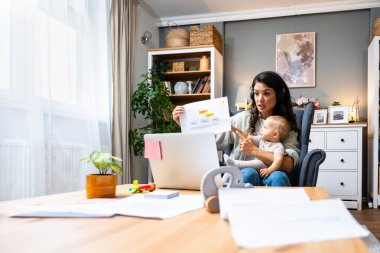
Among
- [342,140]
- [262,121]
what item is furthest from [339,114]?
[262,121]

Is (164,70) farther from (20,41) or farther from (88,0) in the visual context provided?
(20,41)

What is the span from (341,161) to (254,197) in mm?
3345

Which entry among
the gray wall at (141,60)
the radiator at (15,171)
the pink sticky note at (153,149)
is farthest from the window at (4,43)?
the gray wall at (141,60)

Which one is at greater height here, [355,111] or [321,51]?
[321,51]

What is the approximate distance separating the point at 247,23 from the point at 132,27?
1500 millimetres

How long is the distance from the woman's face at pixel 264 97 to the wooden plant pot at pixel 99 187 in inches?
48.2

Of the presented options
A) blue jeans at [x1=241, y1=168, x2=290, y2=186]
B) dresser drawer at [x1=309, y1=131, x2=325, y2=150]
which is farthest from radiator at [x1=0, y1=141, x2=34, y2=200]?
dresser drawer at [x1=309, y1=131, x2=325, y2=150]

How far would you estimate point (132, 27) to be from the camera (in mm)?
4020

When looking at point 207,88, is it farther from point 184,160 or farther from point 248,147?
point 184,160

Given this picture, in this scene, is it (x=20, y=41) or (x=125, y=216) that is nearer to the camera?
(x=125, y=216)

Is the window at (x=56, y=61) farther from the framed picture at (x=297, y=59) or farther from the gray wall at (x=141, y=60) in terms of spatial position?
the framed picture at (x=297, y=59)

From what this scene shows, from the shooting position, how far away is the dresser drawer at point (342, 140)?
3.85 meters

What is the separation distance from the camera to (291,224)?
60cm

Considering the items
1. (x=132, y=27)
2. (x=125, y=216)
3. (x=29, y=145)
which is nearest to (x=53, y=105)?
(x=29, y=145)
